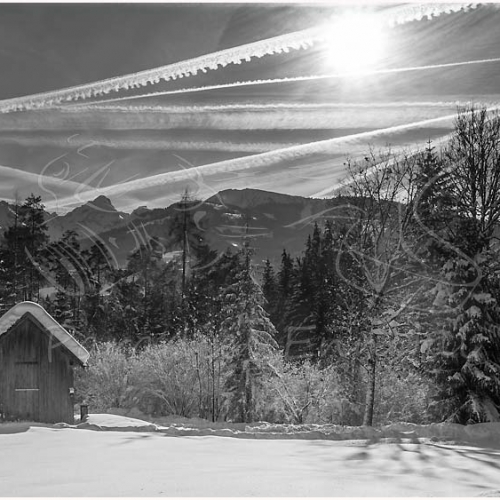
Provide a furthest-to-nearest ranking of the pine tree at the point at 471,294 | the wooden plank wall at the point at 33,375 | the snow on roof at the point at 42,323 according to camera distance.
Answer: the wooden plank wall at the point at 33,375 < the snow on roof at the point at 42,323 < the pine tree at the point at 471,294

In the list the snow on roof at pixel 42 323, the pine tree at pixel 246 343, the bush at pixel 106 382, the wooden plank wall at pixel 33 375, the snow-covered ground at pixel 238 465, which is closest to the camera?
the snow-covered ground at pixel 238 465

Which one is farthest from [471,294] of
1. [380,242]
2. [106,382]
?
[106,382]

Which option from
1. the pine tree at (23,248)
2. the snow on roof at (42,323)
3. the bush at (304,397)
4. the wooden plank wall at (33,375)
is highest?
the pine tree at (23,248)

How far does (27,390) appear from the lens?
63.1ft

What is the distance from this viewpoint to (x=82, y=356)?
19312mm

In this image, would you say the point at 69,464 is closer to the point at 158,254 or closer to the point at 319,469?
the point at 319,469

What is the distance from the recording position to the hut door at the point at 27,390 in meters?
19.1

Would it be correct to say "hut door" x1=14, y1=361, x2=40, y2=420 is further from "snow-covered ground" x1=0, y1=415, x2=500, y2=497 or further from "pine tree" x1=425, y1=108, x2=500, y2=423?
"pine tree" x1=425, y1=108, x2=500, y2=423

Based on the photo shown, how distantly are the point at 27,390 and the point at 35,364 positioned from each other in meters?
0.98

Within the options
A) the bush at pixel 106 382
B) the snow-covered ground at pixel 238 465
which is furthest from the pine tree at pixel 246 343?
the snow-covered ground at pixel 238 465

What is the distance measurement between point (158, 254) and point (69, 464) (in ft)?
179

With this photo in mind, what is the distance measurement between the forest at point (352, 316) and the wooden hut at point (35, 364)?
8.20 meters

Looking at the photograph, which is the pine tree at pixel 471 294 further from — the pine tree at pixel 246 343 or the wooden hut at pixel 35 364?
the wooden hut at pixel 35 364

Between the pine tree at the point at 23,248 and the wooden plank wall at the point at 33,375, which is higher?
the pine tree at the point at 23,248
